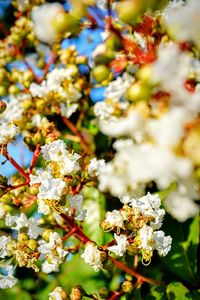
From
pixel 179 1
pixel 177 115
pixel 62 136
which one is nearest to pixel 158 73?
pixel 177 115

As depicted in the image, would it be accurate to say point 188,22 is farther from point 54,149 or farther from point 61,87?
point 61,87

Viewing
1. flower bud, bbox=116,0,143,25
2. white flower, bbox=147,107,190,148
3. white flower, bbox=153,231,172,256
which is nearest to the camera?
white flower, bbox=147,107,190,148

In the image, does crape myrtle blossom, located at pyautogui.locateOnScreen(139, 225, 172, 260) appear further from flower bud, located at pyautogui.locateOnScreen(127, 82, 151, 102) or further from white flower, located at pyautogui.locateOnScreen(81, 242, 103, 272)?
flower bud, located at pyautogui.locateOnScreen(127, 82, 151, 102)

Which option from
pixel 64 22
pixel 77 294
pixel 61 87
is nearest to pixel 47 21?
pixel 64 22

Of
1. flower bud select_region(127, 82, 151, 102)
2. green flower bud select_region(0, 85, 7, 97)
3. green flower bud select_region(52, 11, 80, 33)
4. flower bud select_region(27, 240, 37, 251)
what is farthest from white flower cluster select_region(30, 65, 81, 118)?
flower bud select_region(127, 82, 151, 102)

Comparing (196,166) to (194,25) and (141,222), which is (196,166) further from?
(141,222)

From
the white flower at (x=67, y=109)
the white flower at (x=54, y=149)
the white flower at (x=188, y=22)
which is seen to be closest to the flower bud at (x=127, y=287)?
the white flower at (x=54, y=149)

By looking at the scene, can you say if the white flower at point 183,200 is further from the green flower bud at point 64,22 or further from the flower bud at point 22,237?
the flower bud at point 22,237
